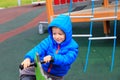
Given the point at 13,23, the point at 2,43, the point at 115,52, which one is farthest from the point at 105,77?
the point at 13,23

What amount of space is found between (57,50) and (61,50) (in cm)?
4

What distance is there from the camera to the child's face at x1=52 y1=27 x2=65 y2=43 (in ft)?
9.39

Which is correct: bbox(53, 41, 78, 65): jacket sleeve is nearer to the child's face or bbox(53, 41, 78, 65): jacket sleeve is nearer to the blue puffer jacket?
the blue puffer jacket

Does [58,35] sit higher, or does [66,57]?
[58,35]

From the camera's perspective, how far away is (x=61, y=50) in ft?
9.68

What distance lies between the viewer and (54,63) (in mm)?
2881

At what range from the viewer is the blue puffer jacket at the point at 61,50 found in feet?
9.33

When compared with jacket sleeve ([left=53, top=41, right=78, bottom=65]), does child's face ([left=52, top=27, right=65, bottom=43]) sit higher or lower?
higher

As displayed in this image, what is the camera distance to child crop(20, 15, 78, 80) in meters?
2.85

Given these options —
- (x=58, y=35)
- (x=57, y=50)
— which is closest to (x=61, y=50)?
(x=57, y=50)

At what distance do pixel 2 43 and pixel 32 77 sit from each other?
4891 millimetres

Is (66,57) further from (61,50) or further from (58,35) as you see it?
(58,35)

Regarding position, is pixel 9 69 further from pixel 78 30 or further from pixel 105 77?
pixel 78 30

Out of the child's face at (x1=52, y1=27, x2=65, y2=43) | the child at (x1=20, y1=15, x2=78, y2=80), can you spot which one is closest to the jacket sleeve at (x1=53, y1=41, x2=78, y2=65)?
the child at (x1=20, y1=15, x2=78, y2=80)
